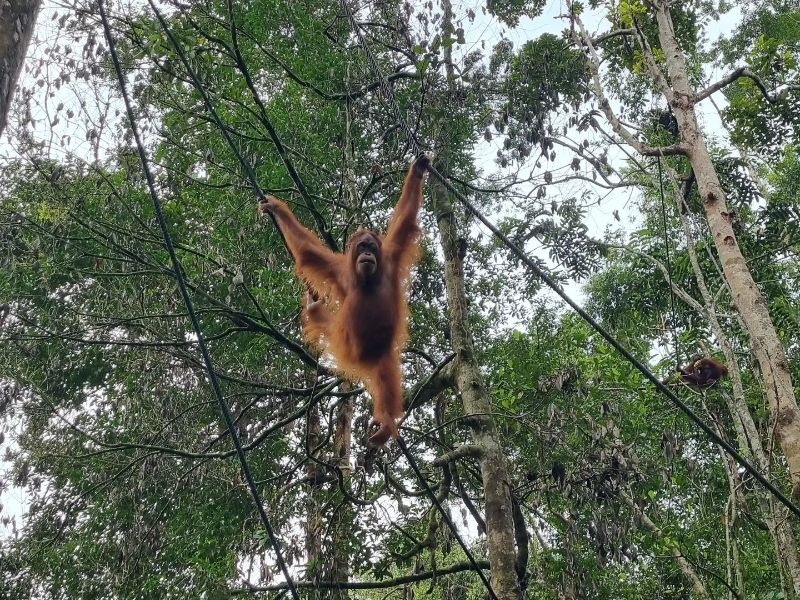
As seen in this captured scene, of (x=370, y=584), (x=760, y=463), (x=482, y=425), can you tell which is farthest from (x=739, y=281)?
(x=370, y=584)

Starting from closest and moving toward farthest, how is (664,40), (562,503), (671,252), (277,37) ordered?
(664,40) → (562,503) → (277,37) → (671,252)

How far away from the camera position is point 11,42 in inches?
69.9

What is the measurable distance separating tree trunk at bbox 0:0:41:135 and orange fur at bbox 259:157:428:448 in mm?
3343

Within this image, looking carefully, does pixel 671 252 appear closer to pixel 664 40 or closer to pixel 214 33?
pixel 664 40

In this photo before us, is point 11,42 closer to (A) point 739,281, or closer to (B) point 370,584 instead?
(B) point 370,584

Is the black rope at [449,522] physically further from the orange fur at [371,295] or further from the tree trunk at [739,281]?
the tree trunk at [739,281]

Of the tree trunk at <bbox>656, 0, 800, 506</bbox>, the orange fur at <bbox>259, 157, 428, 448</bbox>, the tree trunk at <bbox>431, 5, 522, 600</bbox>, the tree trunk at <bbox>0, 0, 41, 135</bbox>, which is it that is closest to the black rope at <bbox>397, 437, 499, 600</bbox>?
the tree trunk at <bbox>431, 5, 522, 600</bbox>

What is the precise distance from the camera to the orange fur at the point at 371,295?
5.32 metres

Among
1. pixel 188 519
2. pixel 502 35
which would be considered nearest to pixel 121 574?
pixel 188 519

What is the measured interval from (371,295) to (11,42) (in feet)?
12.6

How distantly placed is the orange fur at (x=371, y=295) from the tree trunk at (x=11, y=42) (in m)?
3.34

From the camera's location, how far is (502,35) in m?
7.82

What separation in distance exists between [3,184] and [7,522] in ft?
13.2

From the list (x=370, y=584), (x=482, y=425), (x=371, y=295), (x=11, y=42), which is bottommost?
(x=370, y=584)
